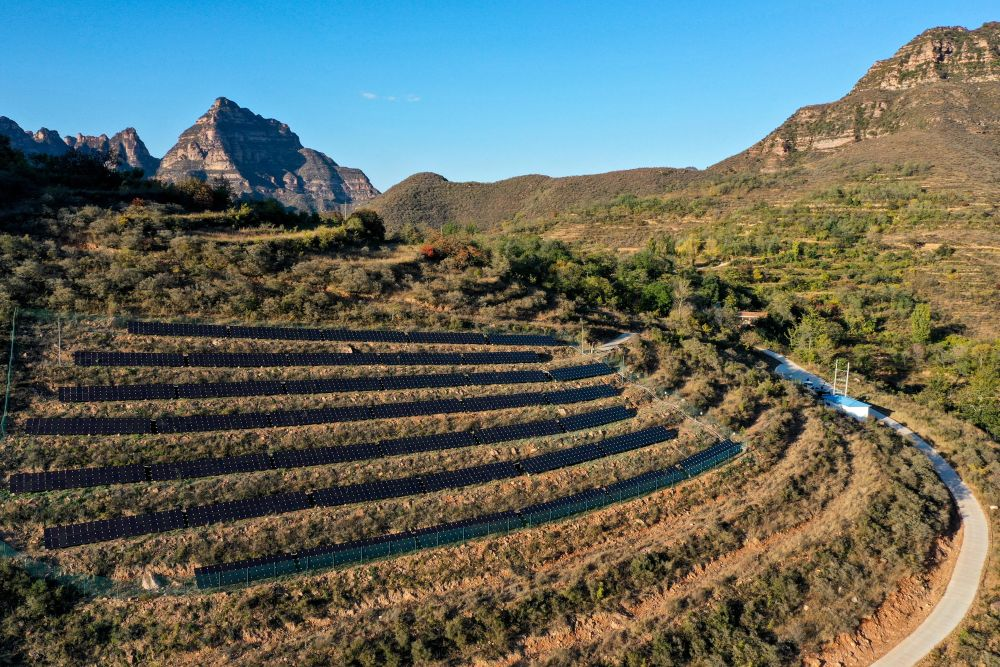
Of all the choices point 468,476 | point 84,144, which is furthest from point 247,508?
point 84,144

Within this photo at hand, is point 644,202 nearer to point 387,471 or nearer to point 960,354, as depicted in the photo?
point 960,354

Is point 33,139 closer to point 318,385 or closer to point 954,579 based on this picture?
point 318,385

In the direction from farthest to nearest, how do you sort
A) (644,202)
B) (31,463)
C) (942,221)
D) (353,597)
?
1. (644,202)
2. (942,221)
3. (31,463)
4. (353,597)

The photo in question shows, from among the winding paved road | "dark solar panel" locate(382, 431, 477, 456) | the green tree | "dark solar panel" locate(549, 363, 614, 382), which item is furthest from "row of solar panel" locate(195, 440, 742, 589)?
the green tree

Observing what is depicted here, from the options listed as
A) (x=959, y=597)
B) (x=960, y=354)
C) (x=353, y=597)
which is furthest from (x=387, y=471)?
(x=960, y=354)

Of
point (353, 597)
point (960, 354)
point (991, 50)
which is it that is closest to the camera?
point (353, 597)

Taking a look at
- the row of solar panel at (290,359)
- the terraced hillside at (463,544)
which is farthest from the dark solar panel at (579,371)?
the terraced hillside at (463,544)
